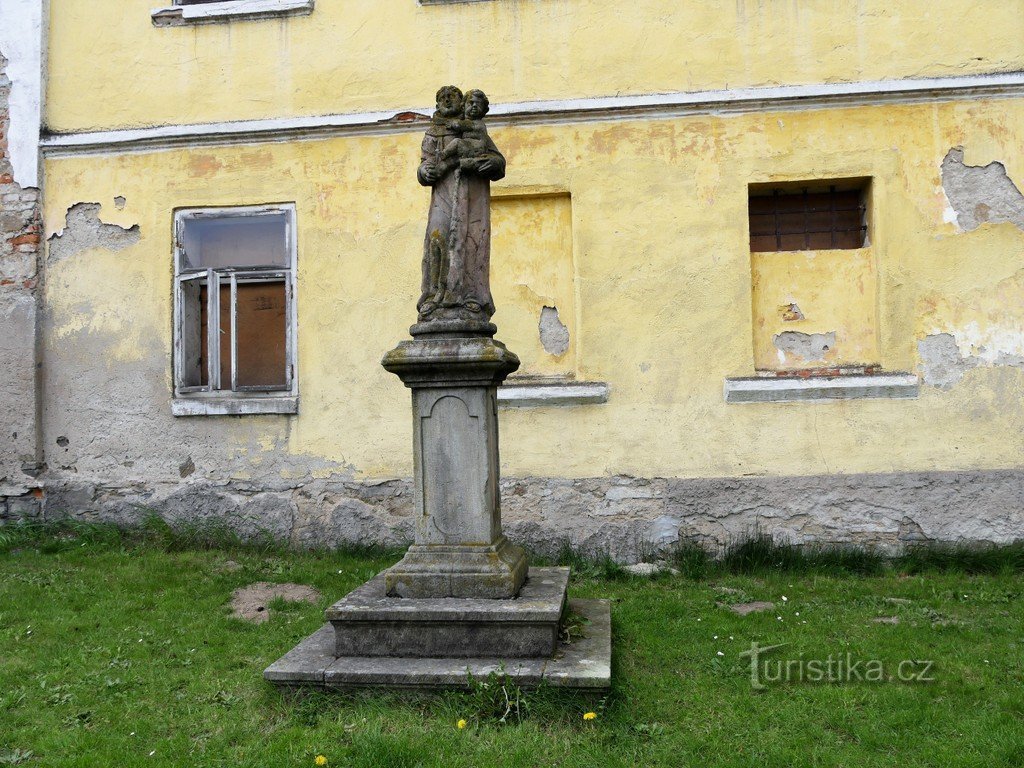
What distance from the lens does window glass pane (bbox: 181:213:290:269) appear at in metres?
8.10

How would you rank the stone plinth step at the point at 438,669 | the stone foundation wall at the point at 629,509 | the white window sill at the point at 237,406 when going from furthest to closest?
1. the white window sill at the point at 237,406
2. the stone foundation wall at the point at 629,509
3. the stone plinth step at the point at 438,669

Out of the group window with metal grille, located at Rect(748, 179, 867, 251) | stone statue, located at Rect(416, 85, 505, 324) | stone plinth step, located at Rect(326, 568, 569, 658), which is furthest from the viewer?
window with metal grille, located at Rect(748, 179, 867, 251)

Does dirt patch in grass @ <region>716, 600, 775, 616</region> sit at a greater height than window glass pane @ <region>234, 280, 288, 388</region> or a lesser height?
lesser

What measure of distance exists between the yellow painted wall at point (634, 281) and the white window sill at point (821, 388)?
3.0 inches

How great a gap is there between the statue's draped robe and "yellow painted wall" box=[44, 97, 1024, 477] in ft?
9.37

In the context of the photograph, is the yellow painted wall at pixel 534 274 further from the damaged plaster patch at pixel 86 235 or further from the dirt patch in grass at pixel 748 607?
the damaged plaster patch at pixel 86 235

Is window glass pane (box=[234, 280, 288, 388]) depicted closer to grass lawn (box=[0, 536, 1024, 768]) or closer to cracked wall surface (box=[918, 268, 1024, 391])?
grass lawn (box=[0, 536, 1024, 768])

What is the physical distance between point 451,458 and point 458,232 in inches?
47.2

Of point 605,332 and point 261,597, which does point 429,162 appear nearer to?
point 605,332

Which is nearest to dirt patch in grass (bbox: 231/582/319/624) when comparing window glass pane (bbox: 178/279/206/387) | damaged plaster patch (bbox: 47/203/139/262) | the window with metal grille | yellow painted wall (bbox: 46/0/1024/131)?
window glass pane (bbox: 178/279/206/387)

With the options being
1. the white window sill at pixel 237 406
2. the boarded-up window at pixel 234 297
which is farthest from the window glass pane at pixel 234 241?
the white window sill at pixel 237 406

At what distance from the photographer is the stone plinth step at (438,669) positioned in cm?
388

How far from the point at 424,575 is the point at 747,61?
17.8ft

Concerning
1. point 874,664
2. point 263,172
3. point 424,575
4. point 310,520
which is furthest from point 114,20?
point 874,664
